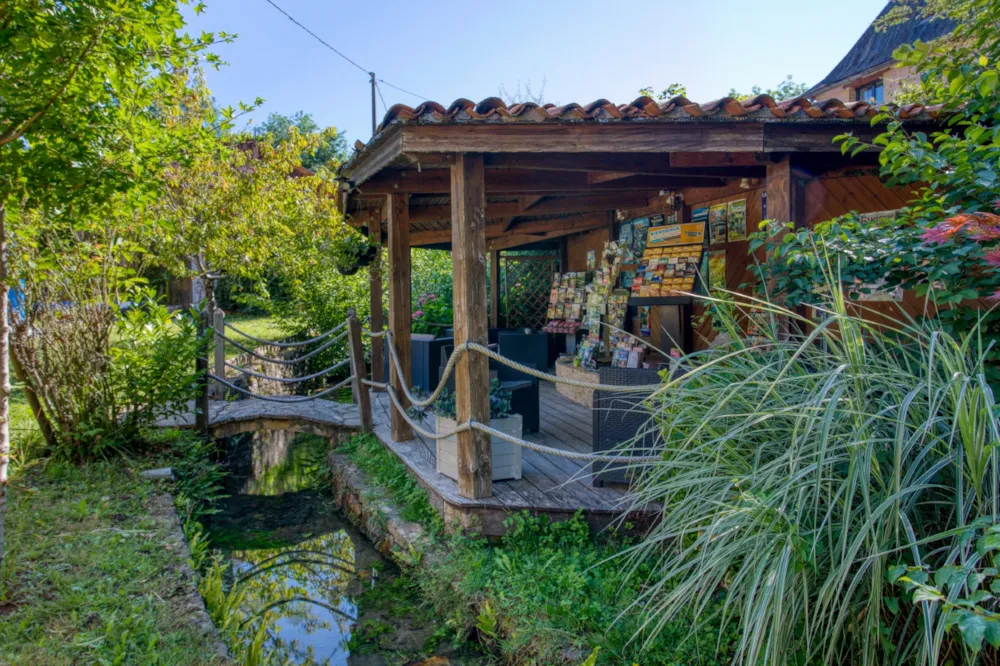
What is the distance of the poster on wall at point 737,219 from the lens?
5398mm

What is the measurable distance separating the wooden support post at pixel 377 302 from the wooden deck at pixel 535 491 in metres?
1.48

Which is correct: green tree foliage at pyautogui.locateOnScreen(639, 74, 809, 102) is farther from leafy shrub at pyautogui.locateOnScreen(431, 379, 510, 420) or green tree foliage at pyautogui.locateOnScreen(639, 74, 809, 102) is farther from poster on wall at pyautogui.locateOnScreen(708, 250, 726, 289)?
leafy shrub at pyautogui.locateOnScreen(431, 379, 510, 420)

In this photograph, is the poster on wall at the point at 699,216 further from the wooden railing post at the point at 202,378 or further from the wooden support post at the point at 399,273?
the wooden railing post at the point at 202,378

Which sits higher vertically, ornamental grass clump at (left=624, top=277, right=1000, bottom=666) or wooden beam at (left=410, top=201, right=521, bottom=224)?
wooden beam at (left=410, top=201, right=521, bottom=224)

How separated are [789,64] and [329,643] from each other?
2331 centimetres

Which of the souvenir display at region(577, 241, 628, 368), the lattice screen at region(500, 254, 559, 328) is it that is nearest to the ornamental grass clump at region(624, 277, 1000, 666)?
the souvenir display at region(577, 241, 628, 368)

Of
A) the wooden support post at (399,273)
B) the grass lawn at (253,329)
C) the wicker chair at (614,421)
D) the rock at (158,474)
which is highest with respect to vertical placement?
the wooden support post at (399,273)

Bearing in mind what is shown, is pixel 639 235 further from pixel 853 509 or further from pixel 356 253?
pixel 853 509

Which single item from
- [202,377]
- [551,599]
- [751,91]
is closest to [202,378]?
[202,377]

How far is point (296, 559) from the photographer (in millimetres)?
5082

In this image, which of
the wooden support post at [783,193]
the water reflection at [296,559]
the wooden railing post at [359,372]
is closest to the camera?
the water reflection at [296,559]

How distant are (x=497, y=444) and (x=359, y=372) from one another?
2784mm

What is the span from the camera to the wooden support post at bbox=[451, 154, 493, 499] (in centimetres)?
380

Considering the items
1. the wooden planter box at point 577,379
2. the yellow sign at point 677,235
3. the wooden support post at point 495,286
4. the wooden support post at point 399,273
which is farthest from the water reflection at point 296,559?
the yellow sign at point 677,235
